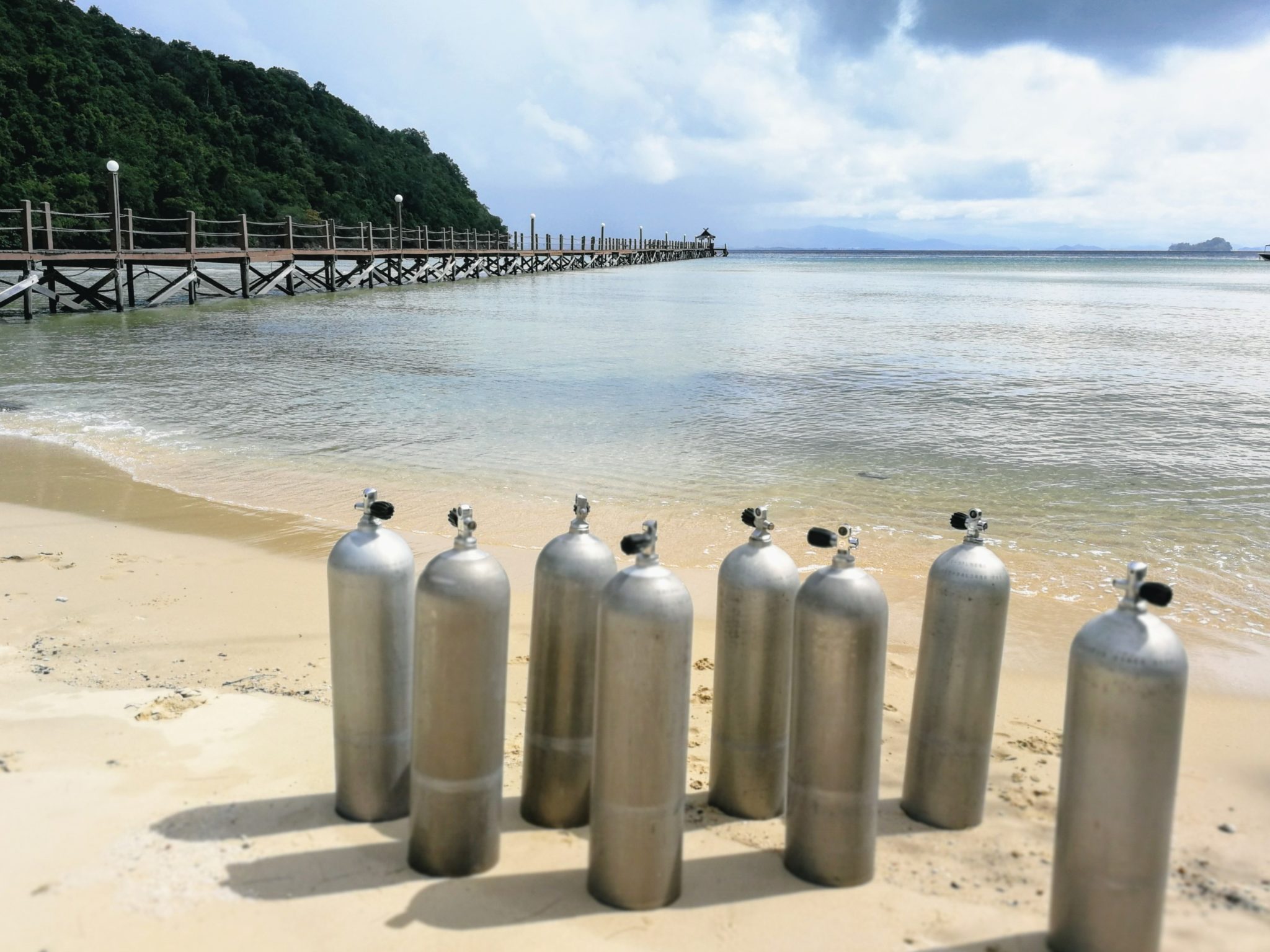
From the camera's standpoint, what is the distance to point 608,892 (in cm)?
311

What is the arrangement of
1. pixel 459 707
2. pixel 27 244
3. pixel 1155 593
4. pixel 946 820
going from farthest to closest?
pixel 27 244, pixel 946 820, pixel 459 707, pixel 1155 593

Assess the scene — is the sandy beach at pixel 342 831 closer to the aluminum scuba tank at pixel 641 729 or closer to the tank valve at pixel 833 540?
the aluminum scuba tank at pixel 641 729

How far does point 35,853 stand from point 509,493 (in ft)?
20.5

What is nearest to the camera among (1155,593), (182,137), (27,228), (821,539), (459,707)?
(1155,593)

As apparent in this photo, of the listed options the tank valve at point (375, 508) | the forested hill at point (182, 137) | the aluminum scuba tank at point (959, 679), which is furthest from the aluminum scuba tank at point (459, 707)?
the forested hill at point (182, 137)

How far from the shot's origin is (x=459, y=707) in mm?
3135

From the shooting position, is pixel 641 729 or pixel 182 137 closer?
pixel 641 729

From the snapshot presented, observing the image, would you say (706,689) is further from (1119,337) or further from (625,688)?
(1119,337)

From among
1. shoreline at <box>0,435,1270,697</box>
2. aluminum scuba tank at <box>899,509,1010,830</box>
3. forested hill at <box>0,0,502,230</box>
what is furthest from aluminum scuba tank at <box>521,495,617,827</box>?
forested hill at <box>0,0,502,230</box>

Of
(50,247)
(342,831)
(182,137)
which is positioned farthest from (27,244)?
(182,137)

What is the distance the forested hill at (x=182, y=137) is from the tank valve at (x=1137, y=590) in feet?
172

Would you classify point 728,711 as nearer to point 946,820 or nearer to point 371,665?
point 946,820

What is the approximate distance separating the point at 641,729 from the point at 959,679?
1312 mm

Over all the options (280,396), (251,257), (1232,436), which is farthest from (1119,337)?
(251,257)
